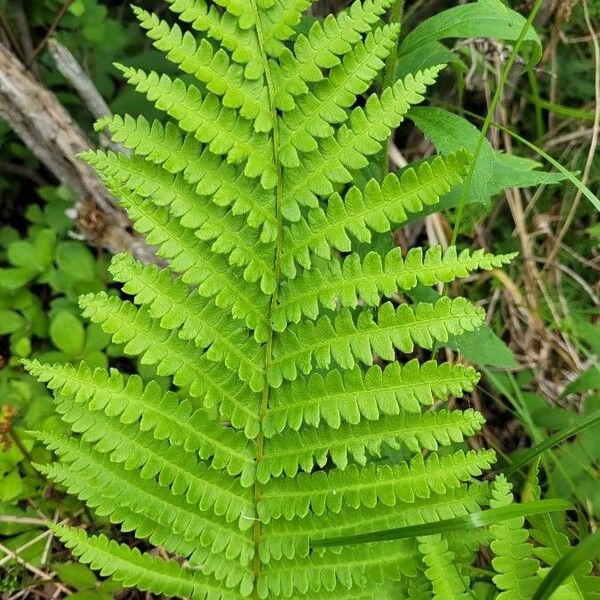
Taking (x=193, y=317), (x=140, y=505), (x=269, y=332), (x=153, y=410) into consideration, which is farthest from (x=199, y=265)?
(x=140, y=505)

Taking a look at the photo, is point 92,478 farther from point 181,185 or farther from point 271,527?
point 181,185

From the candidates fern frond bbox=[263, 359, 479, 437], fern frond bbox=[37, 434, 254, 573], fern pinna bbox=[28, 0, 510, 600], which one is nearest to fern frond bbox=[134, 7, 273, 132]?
fern pinna bbox=[28, 0, 510, 600]

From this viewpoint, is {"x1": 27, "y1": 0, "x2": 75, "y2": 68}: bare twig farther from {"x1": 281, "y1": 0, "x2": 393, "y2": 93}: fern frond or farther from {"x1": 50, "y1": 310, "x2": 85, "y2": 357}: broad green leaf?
{"x1": 281, "y1": 0, "x2": 393, "y2": 93}: fern frond

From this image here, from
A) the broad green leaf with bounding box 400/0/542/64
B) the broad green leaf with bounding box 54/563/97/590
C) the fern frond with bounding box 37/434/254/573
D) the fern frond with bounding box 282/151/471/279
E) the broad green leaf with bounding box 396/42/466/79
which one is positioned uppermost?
the broad green leaf with bounding box 396/42/466/79

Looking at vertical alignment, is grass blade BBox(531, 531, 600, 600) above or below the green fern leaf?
below

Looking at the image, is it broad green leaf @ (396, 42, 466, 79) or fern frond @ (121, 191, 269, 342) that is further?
broad green leaf @ (396, 42, 466, 79)

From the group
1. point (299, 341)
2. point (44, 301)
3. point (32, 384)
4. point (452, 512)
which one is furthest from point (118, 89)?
point (452, 512)

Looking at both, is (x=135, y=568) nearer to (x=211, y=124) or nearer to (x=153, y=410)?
(x=153, y=410)

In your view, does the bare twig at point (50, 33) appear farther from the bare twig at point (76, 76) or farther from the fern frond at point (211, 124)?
the fern frond at point (211, 124)
